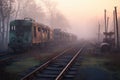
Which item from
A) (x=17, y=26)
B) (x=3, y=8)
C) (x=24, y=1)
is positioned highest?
(x=24, y=1)

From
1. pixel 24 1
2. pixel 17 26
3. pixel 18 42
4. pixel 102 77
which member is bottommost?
pixel 102 77

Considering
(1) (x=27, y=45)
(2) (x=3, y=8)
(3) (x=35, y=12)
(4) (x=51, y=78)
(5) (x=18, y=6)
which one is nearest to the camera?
(4) (x=51, y=78)

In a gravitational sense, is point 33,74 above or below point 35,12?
below

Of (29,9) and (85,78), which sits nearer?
(85,78)

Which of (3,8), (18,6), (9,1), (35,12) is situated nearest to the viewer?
(3,8)

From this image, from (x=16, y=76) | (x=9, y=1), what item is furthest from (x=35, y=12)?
(x=16, y=76)

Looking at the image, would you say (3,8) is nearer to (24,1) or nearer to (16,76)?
(24,1)

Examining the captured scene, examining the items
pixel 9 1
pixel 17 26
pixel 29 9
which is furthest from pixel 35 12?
pixel 17 26

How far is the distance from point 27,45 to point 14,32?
2263mm

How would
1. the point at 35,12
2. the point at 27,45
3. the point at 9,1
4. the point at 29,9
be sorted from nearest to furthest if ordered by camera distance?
the point at 27,45 → the point at 9,1 → the point at 29,9 → the point at 35,12

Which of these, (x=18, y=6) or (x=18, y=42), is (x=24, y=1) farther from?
(x=18, y=42)

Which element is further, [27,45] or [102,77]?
[27,45]

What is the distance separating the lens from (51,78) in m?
10.7

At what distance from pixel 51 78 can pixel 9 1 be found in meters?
37.1
